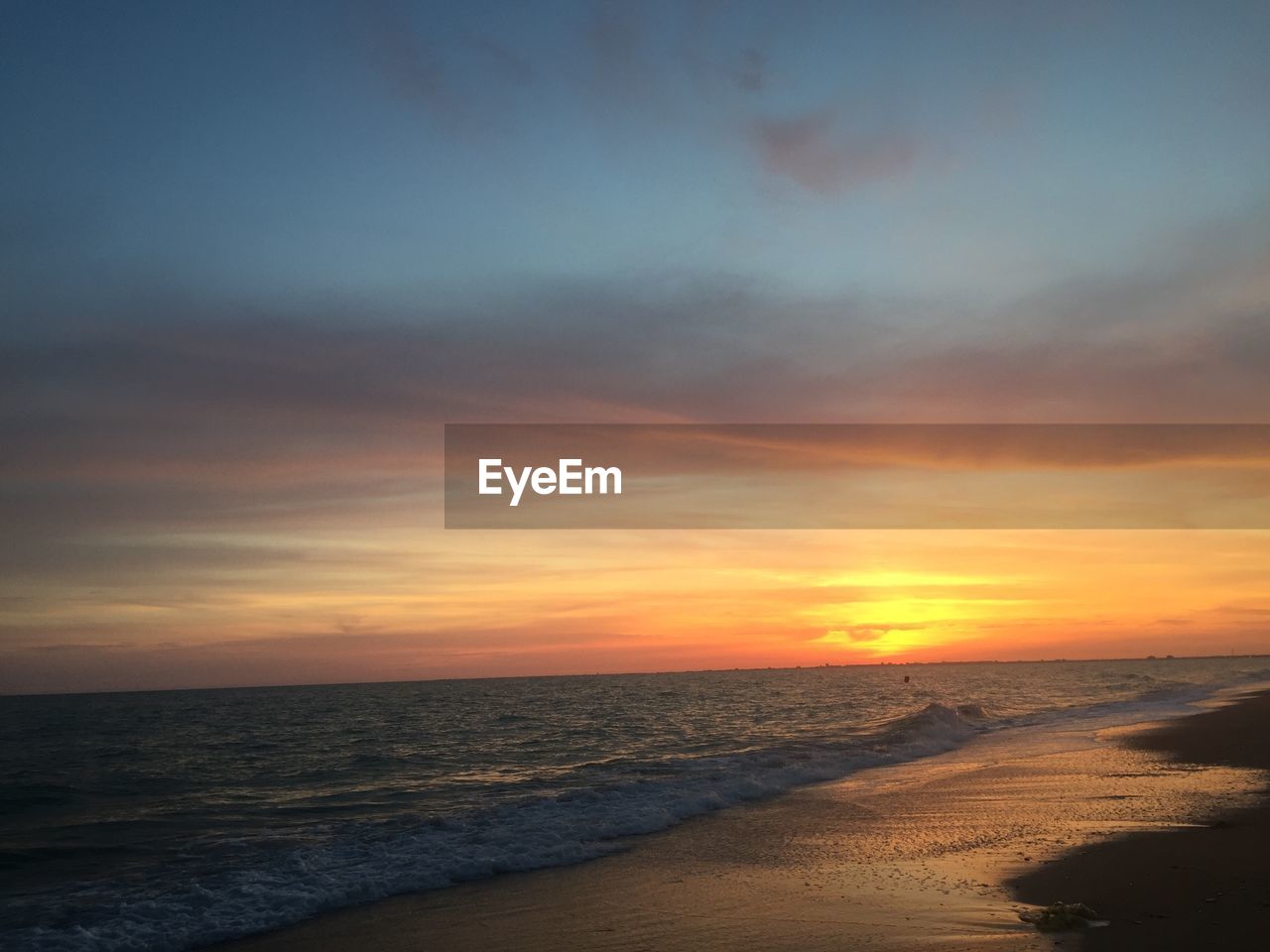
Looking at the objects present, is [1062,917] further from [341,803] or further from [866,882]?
[341,803]

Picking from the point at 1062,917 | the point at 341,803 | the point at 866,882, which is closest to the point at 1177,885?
the point at 1062,917

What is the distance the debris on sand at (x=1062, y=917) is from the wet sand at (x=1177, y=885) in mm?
222

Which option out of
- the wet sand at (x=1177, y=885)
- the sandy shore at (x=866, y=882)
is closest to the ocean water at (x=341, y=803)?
the sandy shore at (x=866, y=882)

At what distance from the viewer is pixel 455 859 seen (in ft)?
47.6

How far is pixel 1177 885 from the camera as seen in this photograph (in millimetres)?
10812

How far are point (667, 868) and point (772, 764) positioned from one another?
40.4ft

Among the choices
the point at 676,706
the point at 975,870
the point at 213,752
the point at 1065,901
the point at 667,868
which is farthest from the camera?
the point at 676,706

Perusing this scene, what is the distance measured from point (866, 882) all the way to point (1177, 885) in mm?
3677

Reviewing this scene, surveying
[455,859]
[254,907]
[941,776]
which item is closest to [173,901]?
[254,907]

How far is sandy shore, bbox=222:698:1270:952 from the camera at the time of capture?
9.80 m

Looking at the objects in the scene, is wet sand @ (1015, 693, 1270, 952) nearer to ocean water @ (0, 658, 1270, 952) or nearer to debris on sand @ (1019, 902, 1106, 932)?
Answer: debris on sand @ (1019, 902, 1106, 932)

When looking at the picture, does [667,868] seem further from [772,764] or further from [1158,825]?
[772,764]

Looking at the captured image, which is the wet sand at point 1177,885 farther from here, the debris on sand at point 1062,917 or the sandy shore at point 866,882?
the debris on sand at point 1062,917

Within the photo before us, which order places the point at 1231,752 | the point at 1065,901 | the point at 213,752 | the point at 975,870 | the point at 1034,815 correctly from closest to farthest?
the point at 1065,901 → the point at 975,870 → the point at 1034,815 → the point at 1231,752 → the point at 213,752
